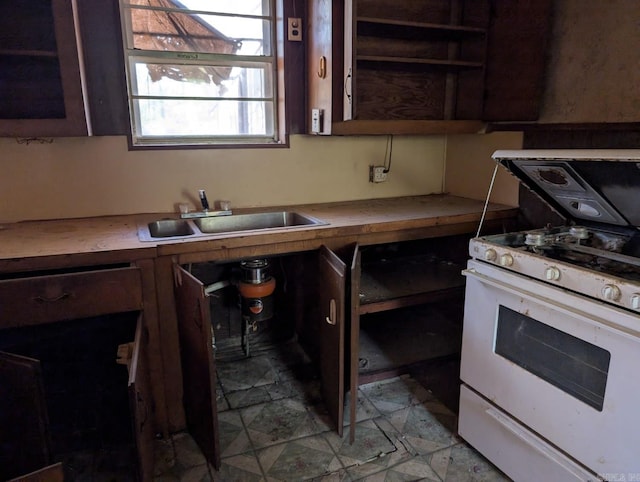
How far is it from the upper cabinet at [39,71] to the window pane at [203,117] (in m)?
0.37

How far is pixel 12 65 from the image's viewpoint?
1814mm

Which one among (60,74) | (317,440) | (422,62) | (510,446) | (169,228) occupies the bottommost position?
(317,440)

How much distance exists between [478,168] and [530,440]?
1.47 metres

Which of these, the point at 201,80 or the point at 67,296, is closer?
the point at 67,296

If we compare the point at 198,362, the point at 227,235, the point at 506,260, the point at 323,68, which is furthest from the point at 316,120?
the point at 198,362

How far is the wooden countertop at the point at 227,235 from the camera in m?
1.47

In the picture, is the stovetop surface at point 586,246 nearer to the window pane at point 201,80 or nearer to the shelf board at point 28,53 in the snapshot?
the window pane at point 201,80

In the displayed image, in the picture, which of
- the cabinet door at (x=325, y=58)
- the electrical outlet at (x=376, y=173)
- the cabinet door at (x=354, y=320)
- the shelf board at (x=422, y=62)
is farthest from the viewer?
the electrical outlet at (x=376, y=173)

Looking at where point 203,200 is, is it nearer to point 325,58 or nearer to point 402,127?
point 325,58

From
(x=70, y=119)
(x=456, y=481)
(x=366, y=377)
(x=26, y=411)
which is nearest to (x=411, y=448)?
(x=456, y=481)

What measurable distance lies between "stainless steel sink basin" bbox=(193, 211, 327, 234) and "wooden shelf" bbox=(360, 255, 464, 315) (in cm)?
45

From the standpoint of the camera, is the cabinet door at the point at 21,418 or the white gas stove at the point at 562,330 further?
the cabinet door at the point at 21,418

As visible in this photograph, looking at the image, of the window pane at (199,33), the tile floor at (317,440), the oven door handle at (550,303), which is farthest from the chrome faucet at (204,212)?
the oven door handle at (550,303)

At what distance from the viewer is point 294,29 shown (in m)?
2.16
